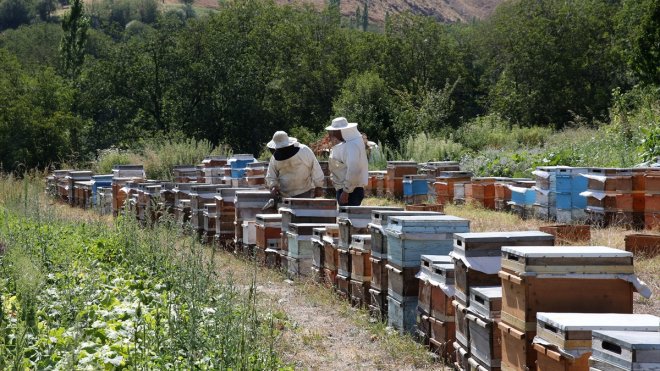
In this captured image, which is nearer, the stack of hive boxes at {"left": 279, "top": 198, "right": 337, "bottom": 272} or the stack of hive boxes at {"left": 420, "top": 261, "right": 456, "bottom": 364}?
the stack of hive boxes at {"left": 420, "top": 261, "right": 456, "bottom": 364}

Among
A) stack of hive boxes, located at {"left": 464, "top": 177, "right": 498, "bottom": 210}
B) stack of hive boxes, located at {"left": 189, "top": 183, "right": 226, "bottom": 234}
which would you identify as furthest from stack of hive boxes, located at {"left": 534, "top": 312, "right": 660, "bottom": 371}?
stack of hive boxes, located at {"left": 464, "top": 177, "right": 498, "bottom": 210}

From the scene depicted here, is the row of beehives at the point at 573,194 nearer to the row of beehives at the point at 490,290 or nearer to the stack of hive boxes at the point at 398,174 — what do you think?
Answer: the stack of hive boxes at the point at 398,174

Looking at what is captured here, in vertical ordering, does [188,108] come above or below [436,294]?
above

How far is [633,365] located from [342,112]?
91.1 ft

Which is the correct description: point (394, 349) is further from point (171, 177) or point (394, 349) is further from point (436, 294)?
point (171, 177)

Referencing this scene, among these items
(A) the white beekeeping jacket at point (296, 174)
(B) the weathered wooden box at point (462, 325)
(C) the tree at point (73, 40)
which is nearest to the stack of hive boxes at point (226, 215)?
(A) the white beekeeping jacket at point (296, 174)

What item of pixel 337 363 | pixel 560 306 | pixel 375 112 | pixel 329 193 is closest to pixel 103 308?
pixel 337 363

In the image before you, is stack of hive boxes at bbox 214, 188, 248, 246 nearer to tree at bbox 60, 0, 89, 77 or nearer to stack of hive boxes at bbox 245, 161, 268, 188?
stack of hive boxes at bbox 245, 161, 268, 188

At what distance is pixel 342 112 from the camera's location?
3119cm

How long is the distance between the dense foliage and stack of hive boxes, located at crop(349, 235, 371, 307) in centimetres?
1933

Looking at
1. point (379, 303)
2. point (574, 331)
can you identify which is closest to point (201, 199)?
point (379, 303)

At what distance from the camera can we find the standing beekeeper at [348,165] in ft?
39.4

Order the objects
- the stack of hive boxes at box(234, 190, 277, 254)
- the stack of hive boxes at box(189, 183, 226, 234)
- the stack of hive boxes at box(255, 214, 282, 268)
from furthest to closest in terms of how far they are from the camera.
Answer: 1. the stack of hive boxes at box(189, 183, 226, 234)
2. the stack of hive boxes at box(234, 190, 277, 254)
3. the stack of hive boxes at box(255, 214, 282, 268)

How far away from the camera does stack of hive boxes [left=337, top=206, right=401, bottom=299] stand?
871 centimetres
